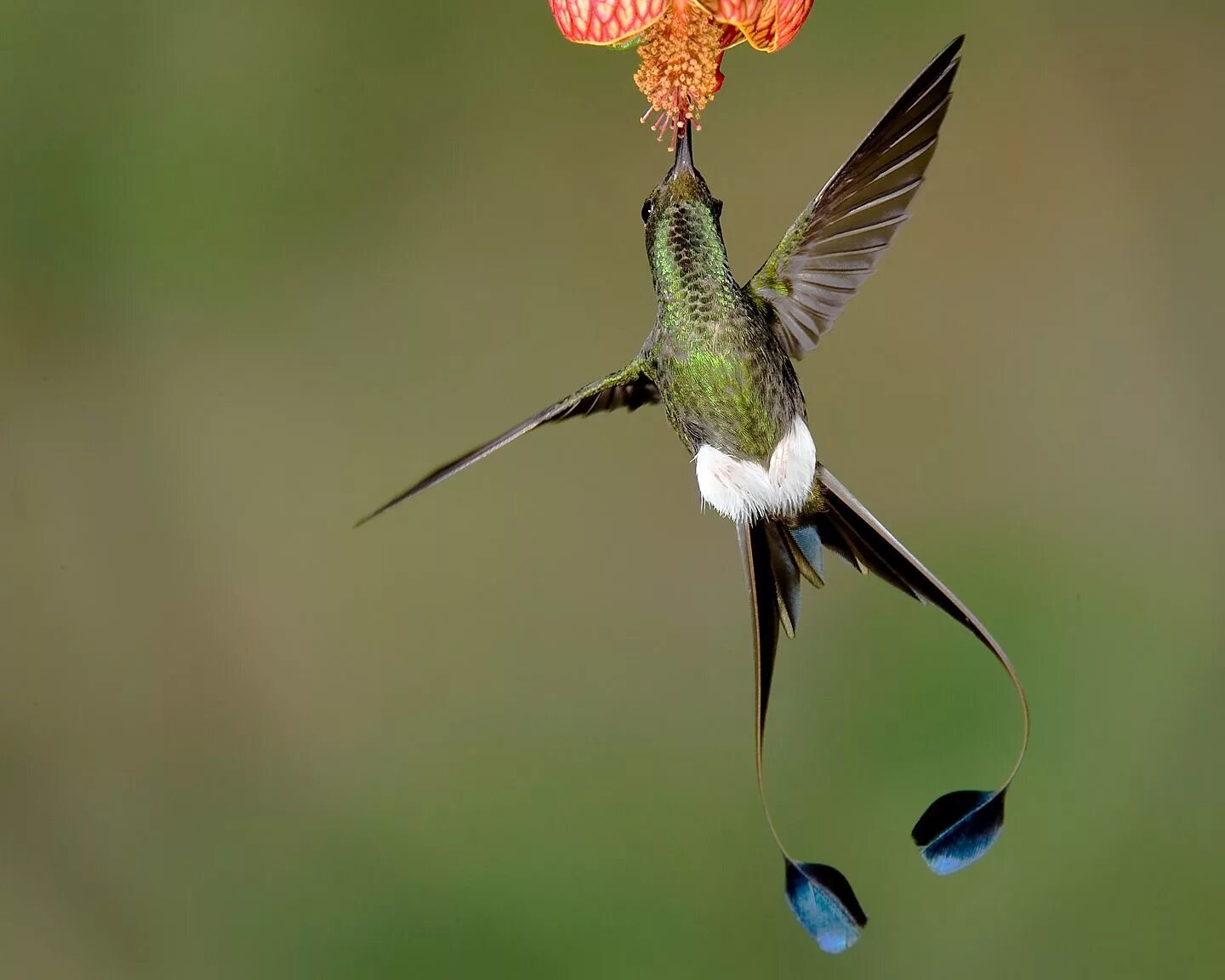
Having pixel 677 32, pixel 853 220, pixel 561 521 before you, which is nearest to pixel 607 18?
pixel 677 32

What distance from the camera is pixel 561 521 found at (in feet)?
6.17

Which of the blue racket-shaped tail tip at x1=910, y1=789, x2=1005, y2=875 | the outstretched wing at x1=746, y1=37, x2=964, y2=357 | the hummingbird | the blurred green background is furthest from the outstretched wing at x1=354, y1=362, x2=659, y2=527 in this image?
the blurred green background

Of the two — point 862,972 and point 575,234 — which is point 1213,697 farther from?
point 575,234

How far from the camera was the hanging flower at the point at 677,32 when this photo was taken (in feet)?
2.39

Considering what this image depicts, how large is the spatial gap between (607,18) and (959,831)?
1.62 ft

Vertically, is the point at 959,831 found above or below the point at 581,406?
below

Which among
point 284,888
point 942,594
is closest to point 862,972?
point 284,888

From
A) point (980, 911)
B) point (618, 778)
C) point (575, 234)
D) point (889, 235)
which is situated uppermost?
point (575, 234)

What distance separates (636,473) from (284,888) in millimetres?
778

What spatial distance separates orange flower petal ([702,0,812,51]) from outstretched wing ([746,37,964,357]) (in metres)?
0.10

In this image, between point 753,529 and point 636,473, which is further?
point 636,473

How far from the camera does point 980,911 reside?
70.6 inches

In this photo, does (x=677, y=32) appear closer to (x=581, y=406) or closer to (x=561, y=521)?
(x=581, y=406)

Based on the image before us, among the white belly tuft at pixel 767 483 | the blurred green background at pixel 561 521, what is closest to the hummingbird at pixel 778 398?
the white belly tuft at pixel 767 483
